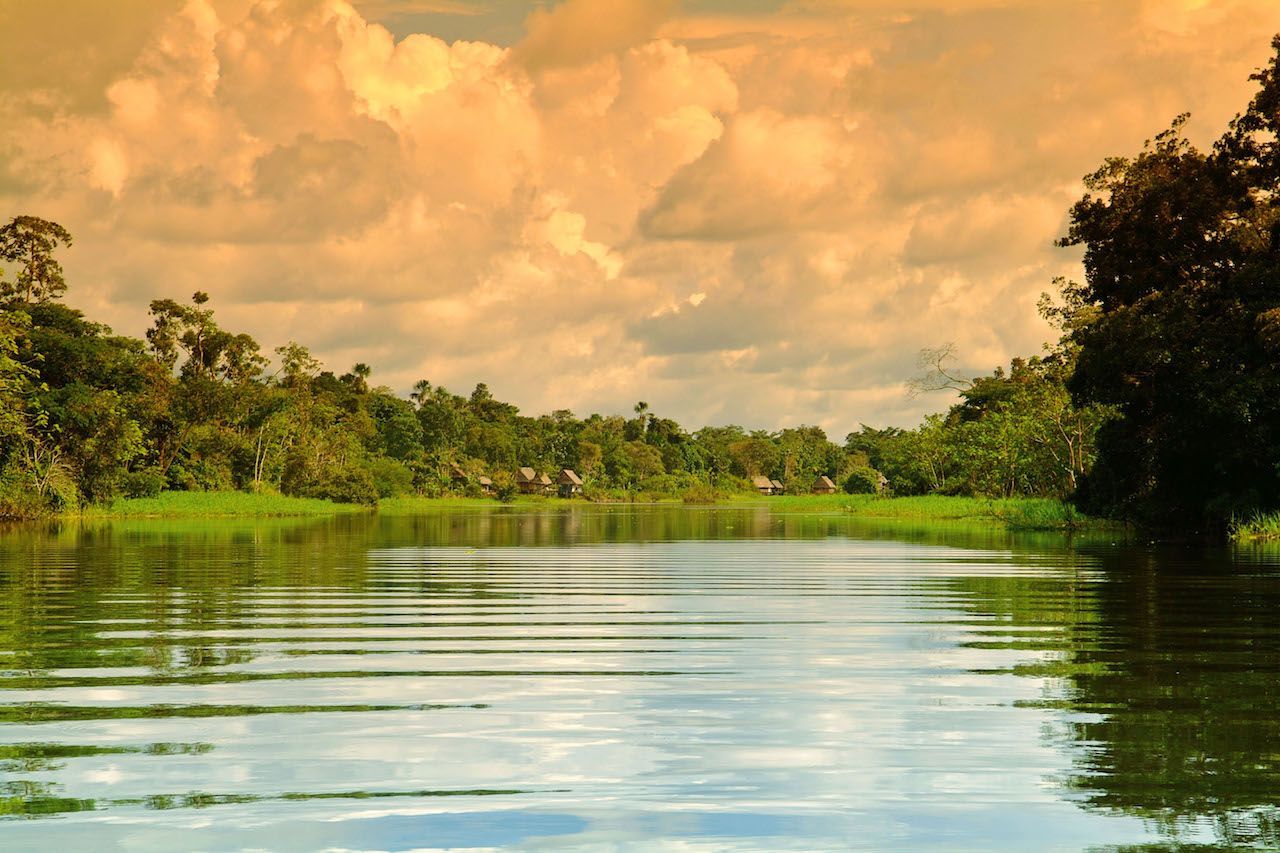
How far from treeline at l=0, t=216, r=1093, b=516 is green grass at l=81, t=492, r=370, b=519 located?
2.94ft

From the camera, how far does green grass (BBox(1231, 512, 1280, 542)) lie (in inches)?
1321

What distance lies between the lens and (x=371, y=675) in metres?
10.1

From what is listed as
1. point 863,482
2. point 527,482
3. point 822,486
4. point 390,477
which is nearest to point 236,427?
point 390,477

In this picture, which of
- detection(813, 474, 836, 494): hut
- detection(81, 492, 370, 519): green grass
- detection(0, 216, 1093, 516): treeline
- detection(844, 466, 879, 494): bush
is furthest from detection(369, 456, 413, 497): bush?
detection(813, 474, 836, 494): hut

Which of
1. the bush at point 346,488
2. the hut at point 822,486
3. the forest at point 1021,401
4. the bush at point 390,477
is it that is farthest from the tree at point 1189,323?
the hut at point 822,486

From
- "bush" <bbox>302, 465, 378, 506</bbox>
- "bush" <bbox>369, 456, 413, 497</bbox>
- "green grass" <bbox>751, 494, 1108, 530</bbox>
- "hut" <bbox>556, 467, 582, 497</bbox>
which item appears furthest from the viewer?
"hut" <bbox>556, 467, 582, 497</bbox>

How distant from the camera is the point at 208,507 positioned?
70.4 m

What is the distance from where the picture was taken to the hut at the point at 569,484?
149750mm

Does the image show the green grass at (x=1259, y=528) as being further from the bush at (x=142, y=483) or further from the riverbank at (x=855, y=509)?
the bush at (x=142, y=483)

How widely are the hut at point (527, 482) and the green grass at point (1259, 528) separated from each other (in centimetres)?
11653

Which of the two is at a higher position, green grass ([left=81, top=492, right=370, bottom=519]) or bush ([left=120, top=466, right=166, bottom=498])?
bush ([left=120, top=466, right=166, bottom=498])

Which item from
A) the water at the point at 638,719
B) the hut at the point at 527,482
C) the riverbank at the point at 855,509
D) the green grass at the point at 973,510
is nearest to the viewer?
the water at the point at 638,719

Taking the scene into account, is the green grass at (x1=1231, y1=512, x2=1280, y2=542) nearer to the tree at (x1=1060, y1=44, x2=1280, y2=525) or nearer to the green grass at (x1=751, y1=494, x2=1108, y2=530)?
the tree at (x1=1060, y1=44, x2=1280, y2=525)

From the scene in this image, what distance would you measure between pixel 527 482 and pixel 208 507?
7939 cm
